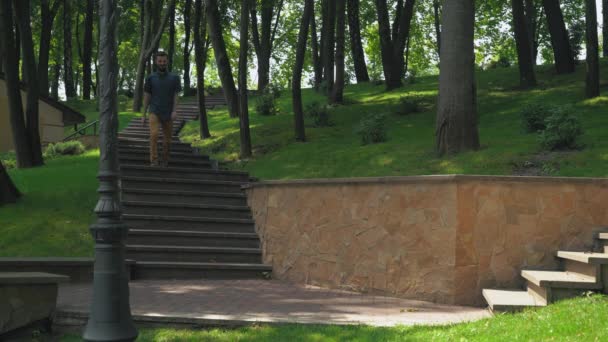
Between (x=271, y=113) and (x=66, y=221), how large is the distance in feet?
43.6

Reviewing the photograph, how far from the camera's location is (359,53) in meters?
34.6

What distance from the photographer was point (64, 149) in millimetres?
21562

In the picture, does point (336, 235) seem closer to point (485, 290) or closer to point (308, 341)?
point (485, 290)

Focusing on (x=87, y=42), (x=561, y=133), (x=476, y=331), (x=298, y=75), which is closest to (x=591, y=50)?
(x=561, y=133)

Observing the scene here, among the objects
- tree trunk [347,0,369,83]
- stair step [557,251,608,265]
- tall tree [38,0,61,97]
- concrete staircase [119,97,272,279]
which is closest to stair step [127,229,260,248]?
concrete staircase [119,97,272,279]

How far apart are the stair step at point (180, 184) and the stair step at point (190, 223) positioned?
1367mm

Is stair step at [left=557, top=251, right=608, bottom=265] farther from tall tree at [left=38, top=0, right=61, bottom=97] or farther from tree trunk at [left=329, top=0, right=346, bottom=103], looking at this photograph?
tall tree at [left=38, top=0, right=61, bottom=97]

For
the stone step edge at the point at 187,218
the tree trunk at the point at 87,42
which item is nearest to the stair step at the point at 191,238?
the stone step edge at the point at 187,218

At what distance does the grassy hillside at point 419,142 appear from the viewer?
36.8 feet

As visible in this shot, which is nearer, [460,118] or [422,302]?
[422,302]

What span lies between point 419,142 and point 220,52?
9.87 meters

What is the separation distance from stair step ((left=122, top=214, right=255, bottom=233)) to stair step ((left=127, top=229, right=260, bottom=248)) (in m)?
0.35

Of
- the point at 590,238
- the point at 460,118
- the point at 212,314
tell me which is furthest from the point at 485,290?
the point at 460,118

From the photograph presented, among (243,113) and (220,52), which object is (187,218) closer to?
(243,113)
